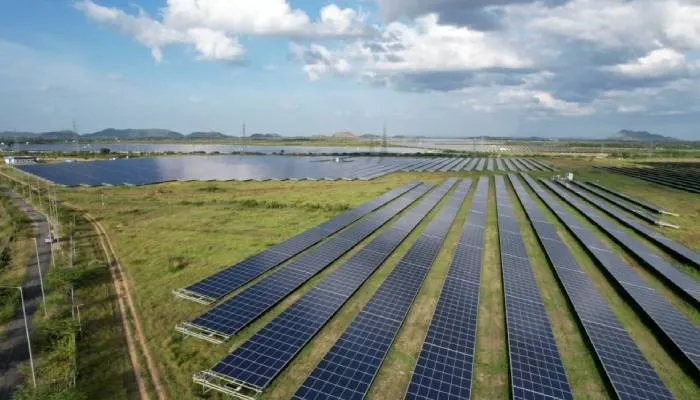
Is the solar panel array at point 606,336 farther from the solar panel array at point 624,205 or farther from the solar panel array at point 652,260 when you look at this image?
the solar panel array at point 624,205

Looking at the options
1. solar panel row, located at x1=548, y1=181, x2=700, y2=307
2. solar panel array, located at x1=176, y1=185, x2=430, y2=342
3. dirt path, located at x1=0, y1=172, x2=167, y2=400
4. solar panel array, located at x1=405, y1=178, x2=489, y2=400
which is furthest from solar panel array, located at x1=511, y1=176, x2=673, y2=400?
dirt path, located at x1=0, y1=172, x2=167, y2=400

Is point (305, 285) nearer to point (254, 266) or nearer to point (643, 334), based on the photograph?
point (254, 266)

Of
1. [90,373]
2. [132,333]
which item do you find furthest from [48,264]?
[90,373]

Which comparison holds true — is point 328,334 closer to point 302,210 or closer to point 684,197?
point 302,210

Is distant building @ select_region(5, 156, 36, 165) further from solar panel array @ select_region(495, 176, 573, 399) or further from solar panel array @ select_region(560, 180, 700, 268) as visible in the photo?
solar panel array @ select_region(560, 180, 700, 268)

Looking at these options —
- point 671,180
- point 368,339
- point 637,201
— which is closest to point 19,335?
point 368,339

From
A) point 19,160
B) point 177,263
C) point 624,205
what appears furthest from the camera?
point 19,160

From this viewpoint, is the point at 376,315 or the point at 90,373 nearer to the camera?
the point at 90,373
